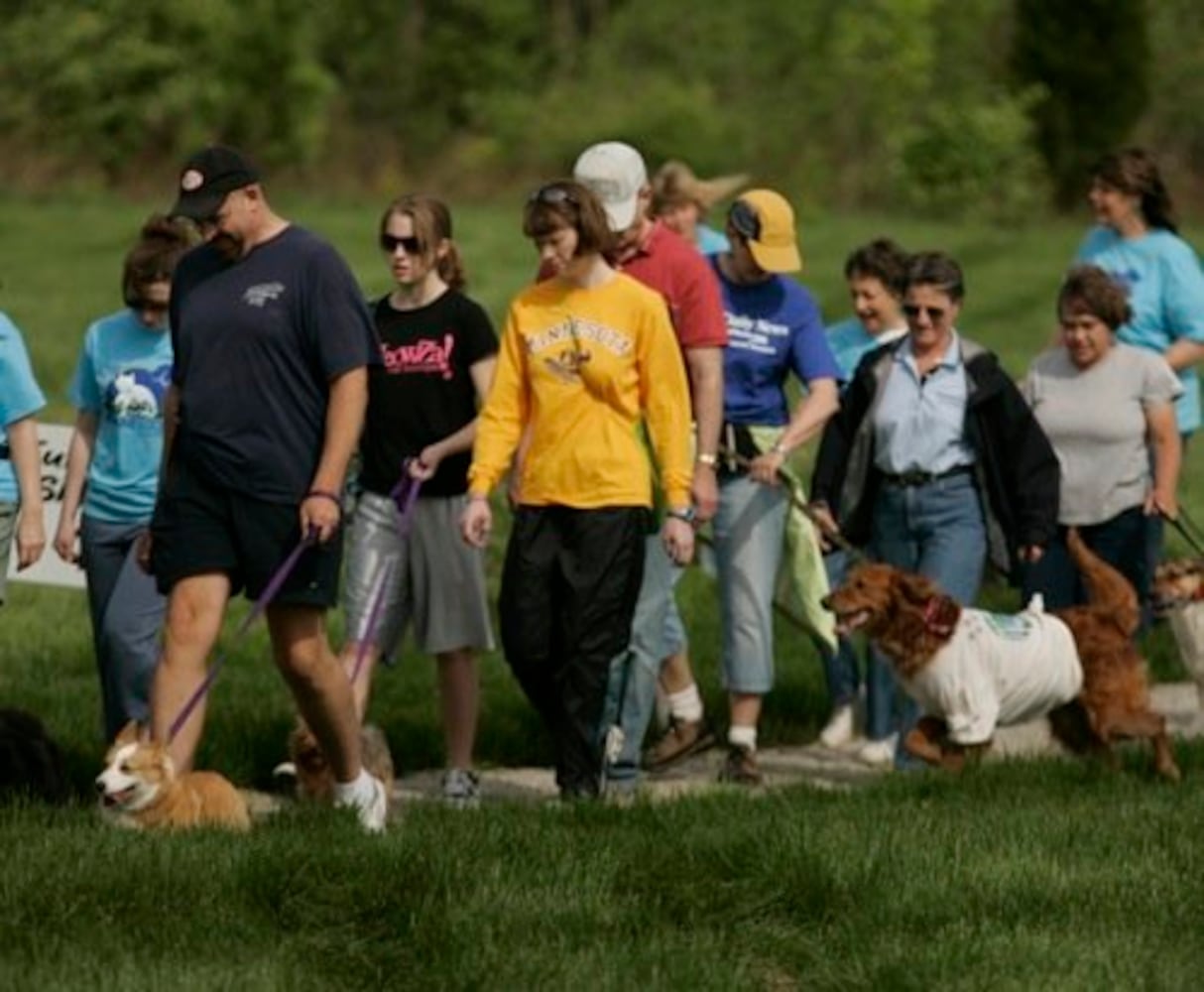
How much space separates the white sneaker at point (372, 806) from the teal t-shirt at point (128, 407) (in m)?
1.43

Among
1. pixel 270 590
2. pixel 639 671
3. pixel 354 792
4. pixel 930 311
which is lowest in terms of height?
pixel 354 792

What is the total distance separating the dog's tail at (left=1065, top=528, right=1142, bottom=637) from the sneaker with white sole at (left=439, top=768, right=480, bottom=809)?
226cm

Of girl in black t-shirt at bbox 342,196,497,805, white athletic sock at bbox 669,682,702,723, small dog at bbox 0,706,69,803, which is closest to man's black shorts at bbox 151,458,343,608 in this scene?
small dog at bbox 0,706,69,803

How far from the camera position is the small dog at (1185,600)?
12359 millimetres

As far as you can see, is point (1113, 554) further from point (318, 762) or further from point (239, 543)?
point (239, 543)

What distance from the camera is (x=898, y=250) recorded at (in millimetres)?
13688

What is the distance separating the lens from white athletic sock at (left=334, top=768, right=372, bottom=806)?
10227mm

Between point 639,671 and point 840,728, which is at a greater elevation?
point 639,671

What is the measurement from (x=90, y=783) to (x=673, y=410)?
2.50 metres

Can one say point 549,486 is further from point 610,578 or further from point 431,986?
point 431,986

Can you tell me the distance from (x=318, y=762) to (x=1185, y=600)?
332 centimetres

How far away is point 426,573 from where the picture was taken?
38.5ft

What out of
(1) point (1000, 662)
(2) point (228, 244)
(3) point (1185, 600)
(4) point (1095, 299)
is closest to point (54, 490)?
(2) point (228, 244)

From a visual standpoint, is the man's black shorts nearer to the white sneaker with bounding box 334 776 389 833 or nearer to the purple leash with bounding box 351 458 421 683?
the white sneaker with bounding box 334 776 389 833
